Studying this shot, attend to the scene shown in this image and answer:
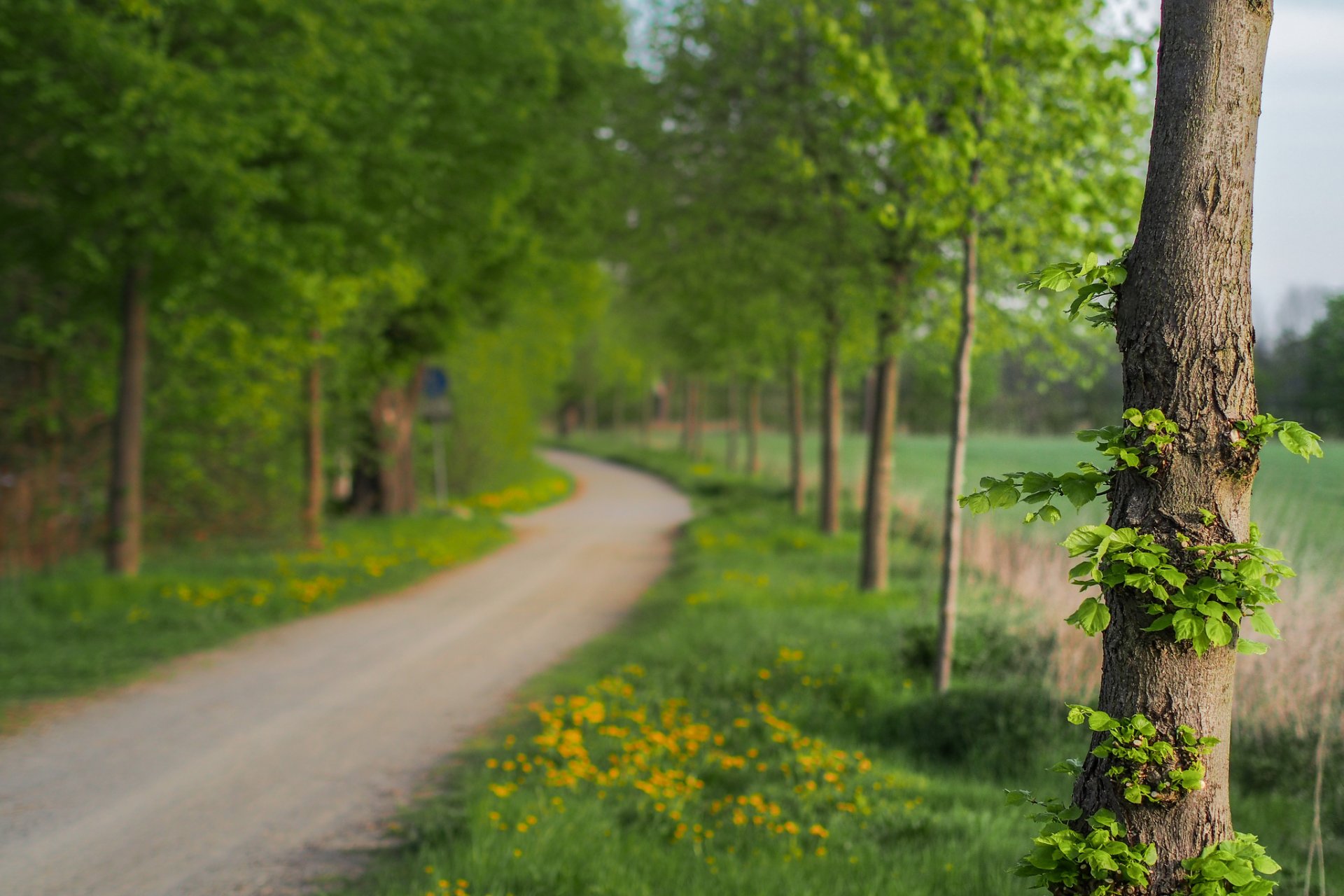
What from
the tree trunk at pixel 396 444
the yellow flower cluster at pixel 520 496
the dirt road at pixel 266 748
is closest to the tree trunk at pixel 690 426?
the yellow flower cluster at pixel 520 496

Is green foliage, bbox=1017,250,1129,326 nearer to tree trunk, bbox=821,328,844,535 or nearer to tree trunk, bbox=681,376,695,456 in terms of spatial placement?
tree trunk, bbox=821,328,844,535

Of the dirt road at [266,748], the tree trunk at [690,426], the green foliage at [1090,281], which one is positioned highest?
the green foliage at [1090,281]

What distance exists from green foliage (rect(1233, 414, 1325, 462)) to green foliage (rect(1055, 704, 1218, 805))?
68 cm

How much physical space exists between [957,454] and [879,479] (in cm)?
406

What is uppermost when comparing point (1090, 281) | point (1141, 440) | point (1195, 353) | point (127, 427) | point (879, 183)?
point (879, 183)

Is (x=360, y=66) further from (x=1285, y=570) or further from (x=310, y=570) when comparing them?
(x=1285, y=570)

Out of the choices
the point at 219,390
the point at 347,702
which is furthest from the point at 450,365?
the point at 347,702

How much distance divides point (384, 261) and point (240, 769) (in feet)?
22.5

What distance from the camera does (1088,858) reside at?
2342 millimetres

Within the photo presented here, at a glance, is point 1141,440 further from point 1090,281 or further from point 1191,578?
point 1090,281

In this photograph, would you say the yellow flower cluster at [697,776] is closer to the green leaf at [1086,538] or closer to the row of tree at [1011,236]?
the row of tree at [1011,236]

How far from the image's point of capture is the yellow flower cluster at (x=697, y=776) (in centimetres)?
495

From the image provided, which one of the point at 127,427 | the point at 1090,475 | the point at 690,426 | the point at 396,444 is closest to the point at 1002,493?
the point at 1090,475

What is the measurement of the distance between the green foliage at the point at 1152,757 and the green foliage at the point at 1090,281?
37.5 inches
